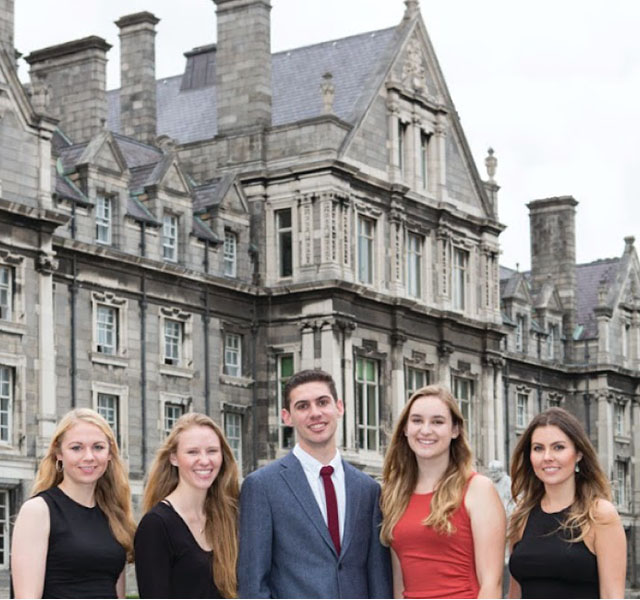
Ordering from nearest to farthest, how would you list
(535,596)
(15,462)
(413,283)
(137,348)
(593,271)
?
(535,596) < (15,462) < (137,348) < (413,283) < (593,271)

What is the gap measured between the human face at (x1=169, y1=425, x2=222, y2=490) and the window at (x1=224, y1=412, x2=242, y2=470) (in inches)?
1385

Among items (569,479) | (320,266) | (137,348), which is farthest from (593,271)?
(569,479)

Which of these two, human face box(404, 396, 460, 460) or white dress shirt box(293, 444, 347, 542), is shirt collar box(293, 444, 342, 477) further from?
human face box(404, 396, 460, 460)

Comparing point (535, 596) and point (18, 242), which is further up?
point (18, 242)

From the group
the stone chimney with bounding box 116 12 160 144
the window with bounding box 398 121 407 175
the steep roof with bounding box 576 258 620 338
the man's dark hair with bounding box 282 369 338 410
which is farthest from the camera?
the steep roof with bounding box 576 258 620 338

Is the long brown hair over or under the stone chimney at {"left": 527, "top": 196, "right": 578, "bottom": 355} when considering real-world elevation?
under

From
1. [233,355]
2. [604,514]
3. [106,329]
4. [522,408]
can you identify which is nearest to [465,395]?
[233,355]

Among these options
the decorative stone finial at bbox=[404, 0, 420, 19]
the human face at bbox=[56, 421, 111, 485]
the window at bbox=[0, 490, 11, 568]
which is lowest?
the window at bbox=[0, 490, 11, 568]

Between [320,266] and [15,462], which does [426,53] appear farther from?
[15,462]

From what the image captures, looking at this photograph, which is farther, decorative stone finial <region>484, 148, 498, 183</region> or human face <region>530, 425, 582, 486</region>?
decorative stone finial <region>484, 148, 498, 183</region>

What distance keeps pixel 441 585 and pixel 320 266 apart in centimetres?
3546

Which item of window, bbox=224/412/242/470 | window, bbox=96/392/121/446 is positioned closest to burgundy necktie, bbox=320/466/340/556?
window, bbox=96/392/121/446

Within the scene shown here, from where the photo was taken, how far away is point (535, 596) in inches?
374

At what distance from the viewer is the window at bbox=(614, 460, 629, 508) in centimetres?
6412
